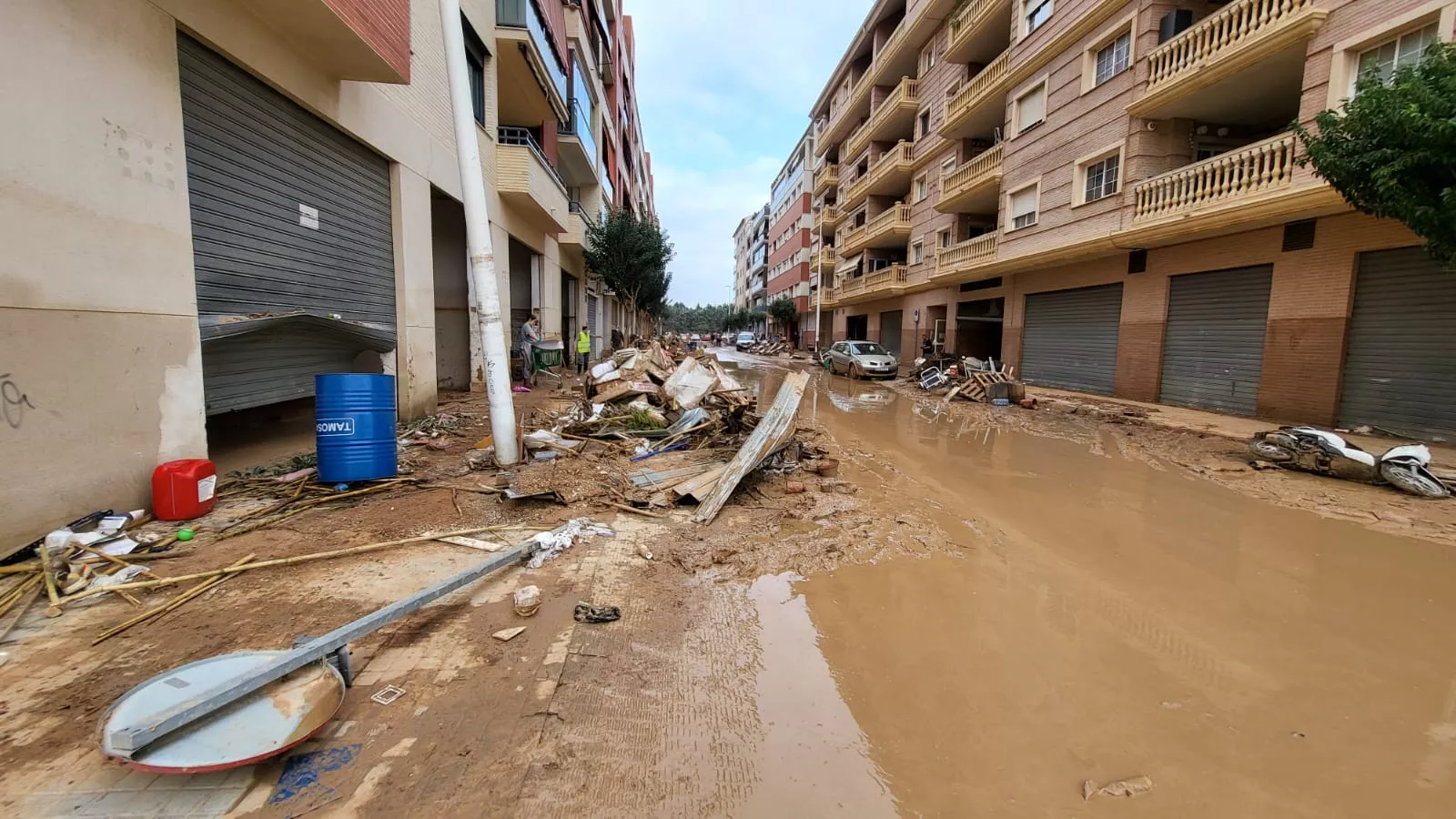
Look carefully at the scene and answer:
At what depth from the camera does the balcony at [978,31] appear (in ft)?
60.4

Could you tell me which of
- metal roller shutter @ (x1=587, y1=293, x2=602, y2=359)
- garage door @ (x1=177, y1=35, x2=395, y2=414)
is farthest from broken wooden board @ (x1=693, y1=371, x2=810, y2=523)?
metal roller shutter @ (x1=587, y1=293, x2=602, y2=359)

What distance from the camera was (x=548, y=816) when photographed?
1.97m

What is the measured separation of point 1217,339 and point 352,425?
51.4ft

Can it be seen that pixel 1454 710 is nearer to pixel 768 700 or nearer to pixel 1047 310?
pixel 768 700

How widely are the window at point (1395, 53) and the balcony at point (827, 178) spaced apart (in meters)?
29.9

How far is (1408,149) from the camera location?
660 cm

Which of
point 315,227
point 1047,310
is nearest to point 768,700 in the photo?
point 315,227

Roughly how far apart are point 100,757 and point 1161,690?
175 inches

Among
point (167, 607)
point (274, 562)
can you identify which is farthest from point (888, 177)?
point (167, 607)

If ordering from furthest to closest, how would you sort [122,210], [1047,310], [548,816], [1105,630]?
[1047,310] → [122,210] → [1105,630] → [548,816]

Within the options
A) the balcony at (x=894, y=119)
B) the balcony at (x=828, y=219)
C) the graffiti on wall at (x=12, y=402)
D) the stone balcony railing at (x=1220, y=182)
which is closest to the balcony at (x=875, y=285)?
the balcony at (x=828, y=219)

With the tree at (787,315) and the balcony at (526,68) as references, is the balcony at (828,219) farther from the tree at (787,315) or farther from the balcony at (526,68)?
the balcony at (526,68)

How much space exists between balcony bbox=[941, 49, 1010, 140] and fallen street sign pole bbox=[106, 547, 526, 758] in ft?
70.8

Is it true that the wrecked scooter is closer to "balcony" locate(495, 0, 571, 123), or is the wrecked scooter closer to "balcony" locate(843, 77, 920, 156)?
"balcony" locate(495, 0, 571, 123)
